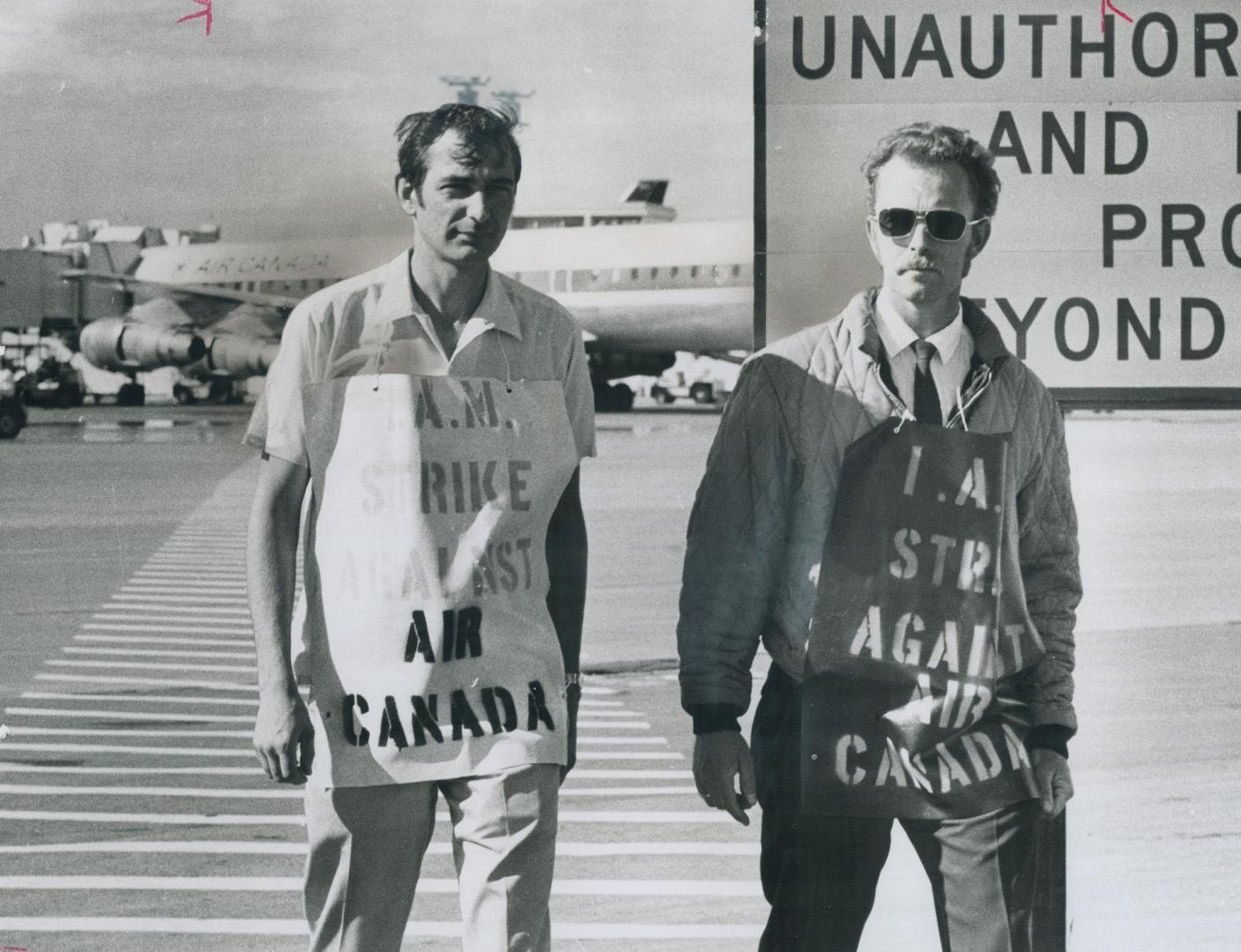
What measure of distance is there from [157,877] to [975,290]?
2489 mm

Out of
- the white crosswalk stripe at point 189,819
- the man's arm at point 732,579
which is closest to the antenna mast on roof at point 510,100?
the man's arm at point 732,579

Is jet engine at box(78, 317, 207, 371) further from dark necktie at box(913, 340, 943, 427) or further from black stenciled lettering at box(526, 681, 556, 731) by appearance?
dark necktie at box(913, 340, 943, 427)

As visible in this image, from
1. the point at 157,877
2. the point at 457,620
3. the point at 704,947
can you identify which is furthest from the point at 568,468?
the point at 157,877

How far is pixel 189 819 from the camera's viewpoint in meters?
4.14

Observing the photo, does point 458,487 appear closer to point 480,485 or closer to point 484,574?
point 480,485

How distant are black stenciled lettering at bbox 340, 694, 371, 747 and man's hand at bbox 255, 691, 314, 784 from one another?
0.07m

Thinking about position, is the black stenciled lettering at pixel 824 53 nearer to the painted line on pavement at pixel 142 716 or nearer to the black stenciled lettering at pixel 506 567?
the black stenciled lettering at pixel 506 567

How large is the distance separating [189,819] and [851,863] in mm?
1711

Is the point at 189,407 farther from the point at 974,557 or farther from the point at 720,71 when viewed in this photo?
the point at 974,557

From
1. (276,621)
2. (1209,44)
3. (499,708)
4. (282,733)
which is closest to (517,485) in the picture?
(499,708)

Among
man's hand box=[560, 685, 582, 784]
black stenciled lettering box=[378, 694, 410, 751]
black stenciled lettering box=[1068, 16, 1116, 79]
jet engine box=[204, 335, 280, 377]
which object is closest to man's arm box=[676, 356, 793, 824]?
man's hand box=[560, 685, 582, 784]

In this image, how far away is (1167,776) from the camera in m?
4.23

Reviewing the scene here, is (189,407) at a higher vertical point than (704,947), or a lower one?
higher

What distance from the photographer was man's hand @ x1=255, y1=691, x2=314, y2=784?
10.4ft
